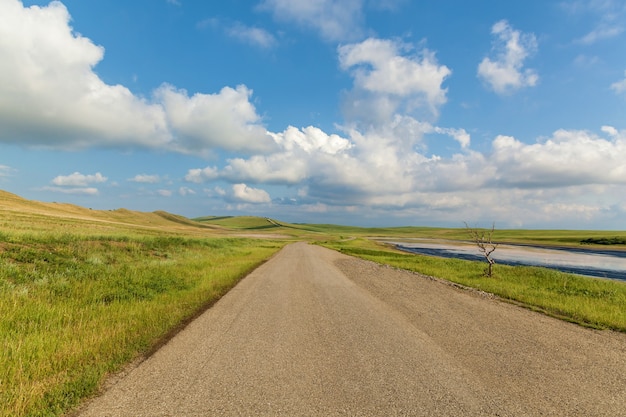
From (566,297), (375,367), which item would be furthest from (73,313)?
(566,297)

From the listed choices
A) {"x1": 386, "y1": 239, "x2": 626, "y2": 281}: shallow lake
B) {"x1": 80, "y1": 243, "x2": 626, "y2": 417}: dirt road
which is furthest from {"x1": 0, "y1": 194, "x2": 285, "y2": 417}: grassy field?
{"x1": 386, "y1": 239, "x2": 626, "y2": 281}: shallow lake

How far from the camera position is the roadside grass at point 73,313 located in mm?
5398

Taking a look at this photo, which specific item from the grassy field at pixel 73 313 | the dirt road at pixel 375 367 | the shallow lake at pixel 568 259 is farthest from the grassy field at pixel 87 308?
the shallow lake at pixel 568 259

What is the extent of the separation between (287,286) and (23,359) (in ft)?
37.2

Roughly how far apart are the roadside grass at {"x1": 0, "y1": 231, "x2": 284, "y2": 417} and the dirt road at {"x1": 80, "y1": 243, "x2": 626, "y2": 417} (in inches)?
29.4

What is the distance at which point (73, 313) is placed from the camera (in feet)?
30.9

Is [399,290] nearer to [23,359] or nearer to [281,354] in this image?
[281,354]

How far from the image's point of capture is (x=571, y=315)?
11.1 metres

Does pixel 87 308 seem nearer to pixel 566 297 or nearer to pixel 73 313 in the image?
pixel 73 313

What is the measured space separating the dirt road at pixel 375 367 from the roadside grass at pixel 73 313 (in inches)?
29.4

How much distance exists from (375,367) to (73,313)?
8680mm

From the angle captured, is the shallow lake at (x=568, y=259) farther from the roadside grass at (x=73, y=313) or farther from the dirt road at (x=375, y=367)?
the roadside grass at (x=73, y=313)

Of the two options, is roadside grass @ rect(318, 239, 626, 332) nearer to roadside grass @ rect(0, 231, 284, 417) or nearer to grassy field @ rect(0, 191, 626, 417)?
grassy field @ rect(0, 191, 626, 417)

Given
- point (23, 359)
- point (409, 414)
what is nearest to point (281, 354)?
point (409, 414)
